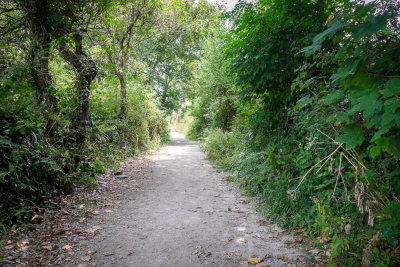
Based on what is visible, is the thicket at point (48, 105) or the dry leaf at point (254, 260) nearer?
the dry leaf at point (254, 260)

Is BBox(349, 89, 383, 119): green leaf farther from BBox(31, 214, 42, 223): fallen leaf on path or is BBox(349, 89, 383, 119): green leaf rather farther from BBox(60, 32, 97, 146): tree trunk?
BBox(60, 32, 97, 146): tree trunk

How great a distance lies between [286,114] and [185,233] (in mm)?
3311

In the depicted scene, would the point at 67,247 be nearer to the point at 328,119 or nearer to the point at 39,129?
the point at 39,129

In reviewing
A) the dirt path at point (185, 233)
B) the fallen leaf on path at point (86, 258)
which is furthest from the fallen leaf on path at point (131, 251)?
the fallen leaf on path at point (86, 258)

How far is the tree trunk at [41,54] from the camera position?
4672mm

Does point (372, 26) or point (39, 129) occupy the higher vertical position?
point (372, 26)

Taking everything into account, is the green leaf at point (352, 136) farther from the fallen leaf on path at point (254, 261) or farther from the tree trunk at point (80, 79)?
the tree trunk at point (80, 79)

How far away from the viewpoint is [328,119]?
8.17ft

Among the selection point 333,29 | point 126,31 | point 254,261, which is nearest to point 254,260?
point 254,261

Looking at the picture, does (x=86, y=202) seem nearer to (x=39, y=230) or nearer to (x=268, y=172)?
(x=39, y=230)

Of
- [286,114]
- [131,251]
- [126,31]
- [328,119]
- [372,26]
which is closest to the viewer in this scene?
[372,26]

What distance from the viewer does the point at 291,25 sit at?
444 cm

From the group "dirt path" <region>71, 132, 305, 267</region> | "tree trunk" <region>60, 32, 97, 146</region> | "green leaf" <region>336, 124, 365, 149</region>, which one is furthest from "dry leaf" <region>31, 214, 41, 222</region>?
"green leaf" <region>336, 124, 365, 149</region>

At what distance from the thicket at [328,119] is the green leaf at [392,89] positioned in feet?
0.03
